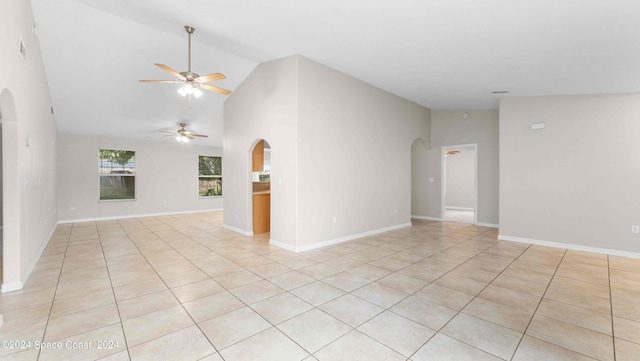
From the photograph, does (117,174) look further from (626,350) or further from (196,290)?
(626,350)

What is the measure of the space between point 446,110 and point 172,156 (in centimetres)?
894

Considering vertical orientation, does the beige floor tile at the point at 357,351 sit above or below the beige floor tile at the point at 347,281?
below

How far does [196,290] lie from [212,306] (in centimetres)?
50

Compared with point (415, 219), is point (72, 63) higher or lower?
higher

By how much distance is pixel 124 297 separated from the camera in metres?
2.82

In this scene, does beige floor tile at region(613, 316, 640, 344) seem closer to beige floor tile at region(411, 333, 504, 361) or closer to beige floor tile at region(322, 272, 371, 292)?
beige floor tile at region(411, 333, 504, 361)

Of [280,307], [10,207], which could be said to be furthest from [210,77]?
[280,307]

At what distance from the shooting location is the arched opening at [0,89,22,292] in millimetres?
2941

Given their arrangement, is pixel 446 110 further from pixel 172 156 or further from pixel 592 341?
pixel 172 156

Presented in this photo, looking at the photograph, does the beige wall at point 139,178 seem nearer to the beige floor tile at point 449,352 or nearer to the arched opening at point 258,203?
the arched opening at point 258,203

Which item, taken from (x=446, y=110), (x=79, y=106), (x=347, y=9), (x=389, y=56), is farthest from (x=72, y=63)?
(x=446, y=110)

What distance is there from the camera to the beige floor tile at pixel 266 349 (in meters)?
1.87

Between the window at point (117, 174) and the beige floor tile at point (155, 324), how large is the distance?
306 inches

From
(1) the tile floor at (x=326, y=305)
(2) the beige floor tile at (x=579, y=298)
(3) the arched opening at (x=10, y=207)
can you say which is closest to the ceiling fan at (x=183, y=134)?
(1) the tile floor at (x=326, y=305)
